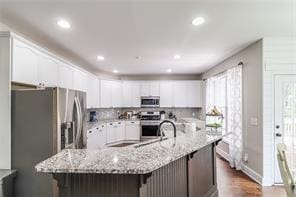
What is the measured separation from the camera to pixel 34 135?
2.94 metres

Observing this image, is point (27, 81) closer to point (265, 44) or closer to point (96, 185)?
point (96, 185)

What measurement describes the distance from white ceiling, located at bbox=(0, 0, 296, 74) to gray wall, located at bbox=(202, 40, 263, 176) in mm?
281

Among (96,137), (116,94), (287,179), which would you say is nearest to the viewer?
(287,179)

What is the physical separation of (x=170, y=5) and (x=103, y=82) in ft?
19.1

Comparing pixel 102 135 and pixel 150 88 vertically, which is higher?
pixel 150 88

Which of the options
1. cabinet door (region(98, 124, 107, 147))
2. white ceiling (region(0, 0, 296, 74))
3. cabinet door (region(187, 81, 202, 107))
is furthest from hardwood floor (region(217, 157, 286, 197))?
cabinet door (region(187, 81, 202, 107))

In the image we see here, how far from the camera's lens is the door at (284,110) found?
14.0 feet

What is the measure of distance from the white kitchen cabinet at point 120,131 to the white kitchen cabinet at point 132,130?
0.41 feet

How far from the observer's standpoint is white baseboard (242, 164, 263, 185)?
440 centimetres

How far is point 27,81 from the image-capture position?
3.40m

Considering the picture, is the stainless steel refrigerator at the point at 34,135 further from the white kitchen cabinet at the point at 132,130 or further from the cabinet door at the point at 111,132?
the white kitchen cabinet at the point at 132,130

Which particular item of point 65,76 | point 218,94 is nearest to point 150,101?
point 218,94

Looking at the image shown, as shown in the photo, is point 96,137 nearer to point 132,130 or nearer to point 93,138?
point 93,138

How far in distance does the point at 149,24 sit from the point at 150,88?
5722 mm
